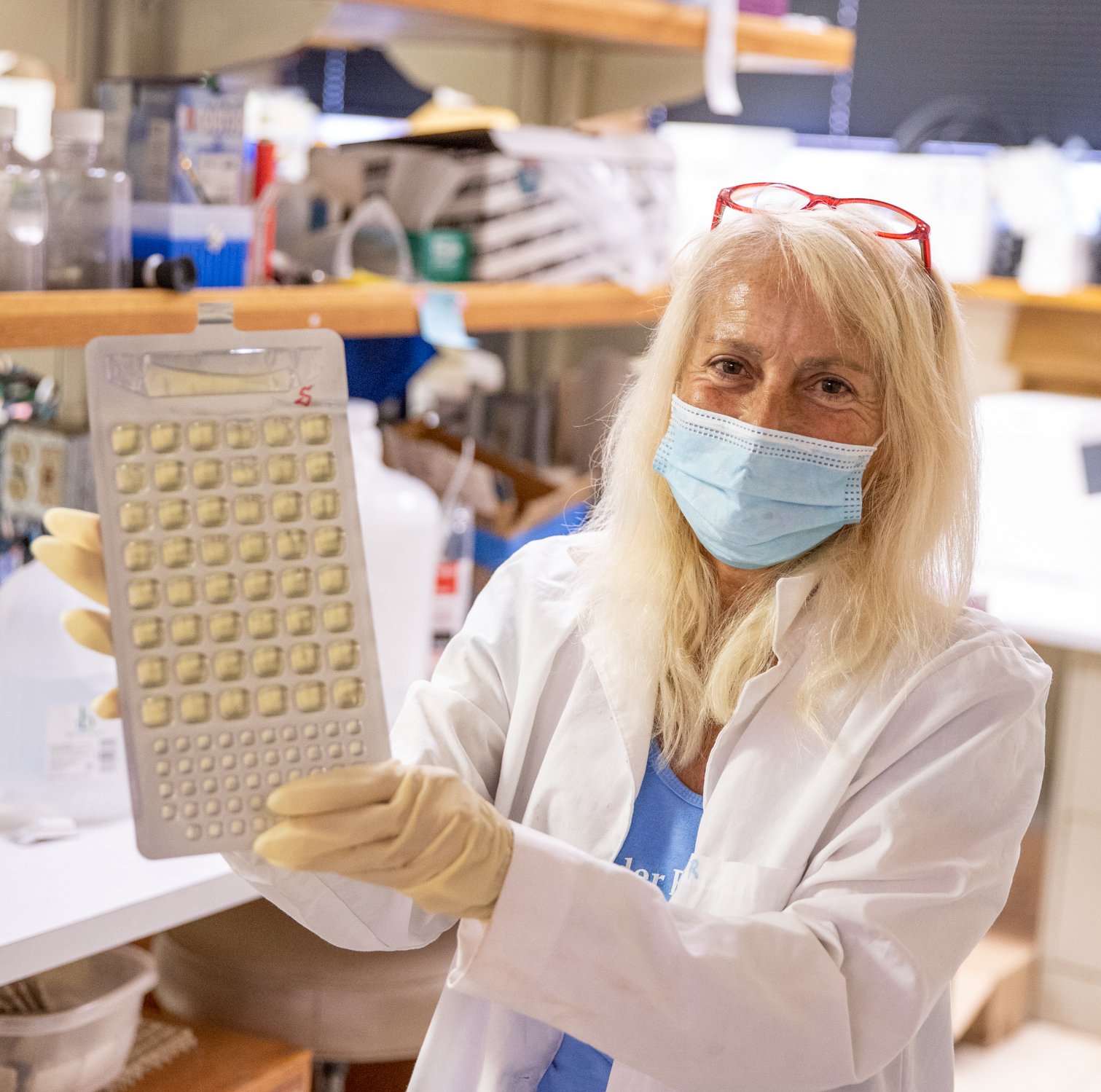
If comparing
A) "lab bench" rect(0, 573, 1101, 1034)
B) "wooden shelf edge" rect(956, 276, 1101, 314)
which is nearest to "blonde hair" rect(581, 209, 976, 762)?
"lab bench" rect(0, 573, 1101, 1034)

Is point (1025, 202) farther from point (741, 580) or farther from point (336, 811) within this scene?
point (336, 811)

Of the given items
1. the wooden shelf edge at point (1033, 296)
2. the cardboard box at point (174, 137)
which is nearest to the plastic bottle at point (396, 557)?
the cardboard box at point (174, 137)

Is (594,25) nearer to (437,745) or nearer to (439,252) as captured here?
(439,252)

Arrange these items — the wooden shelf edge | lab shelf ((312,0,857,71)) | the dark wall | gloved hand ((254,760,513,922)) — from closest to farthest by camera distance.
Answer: gloved hand ((254,760,513,922)) → lab shelf ((312,0,857,71)) → the wooden shelf edge → the dark wall

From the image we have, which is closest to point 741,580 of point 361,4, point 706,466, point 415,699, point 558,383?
point 706,466

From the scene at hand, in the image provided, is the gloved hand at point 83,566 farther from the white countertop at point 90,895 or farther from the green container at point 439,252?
the green container at point 439,252

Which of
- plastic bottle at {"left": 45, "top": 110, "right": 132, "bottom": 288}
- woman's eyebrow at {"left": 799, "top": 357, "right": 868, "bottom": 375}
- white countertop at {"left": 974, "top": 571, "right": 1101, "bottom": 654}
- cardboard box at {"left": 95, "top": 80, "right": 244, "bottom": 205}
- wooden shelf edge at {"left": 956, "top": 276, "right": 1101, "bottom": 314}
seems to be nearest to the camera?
woman's eyebrow at {"left": 799, "top": 357, "right": 868, "bottom": 375}

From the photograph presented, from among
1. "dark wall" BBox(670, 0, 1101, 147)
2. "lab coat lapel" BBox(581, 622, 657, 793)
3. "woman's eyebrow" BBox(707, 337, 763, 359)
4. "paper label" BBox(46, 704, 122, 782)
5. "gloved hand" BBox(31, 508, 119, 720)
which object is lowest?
"paper label" BBox(46, 704, 122, 782)

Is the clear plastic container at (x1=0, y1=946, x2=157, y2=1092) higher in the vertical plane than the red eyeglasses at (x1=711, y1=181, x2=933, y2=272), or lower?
lower

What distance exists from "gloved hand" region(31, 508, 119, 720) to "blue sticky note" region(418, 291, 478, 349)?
3.69 feet

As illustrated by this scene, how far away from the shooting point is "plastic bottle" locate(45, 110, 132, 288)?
167cm

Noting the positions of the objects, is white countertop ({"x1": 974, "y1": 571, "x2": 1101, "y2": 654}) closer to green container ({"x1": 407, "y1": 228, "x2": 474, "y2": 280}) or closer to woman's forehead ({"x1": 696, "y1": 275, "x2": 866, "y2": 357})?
green container ({"x1": 407, "y1": 228, "x2": 474, "y2": 280})

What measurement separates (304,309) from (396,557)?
0.42 m

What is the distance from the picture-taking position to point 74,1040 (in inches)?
60.6
